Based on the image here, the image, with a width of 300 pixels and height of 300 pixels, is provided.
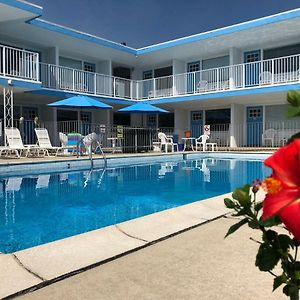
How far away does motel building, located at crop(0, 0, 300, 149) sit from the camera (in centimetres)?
1530

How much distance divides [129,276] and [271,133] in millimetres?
17156

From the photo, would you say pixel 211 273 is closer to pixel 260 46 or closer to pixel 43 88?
pixel 43 88

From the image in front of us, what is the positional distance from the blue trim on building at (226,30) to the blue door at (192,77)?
192cm

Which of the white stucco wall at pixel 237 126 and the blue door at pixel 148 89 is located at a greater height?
the blue door at pixel 148 89

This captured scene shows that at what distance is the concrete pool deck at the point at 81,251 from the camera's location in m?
2.49

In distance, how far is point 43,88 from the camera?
1548 centimetres

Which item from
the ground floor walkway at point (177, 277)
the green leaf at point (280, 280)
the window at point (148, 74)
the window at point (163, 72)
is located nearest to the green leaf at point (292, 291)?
the green leaf at point (280, 280)

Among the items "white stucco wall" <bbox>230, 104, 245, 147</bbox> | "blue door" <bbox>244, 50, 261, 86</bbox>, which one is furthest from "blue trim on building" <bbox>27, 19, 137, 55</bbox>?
"white stucco wall" <bbox>230, 104, 245, 147</bbox>

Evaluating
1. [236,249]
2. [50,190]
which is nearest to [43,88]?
[50,190]

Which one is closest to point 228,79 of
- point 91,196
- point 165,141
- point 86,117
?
point 165,141

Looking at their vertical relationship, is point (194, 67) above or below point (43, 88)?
above

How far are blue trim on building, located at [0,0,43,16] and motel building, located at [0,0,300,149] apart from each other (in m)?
0.05

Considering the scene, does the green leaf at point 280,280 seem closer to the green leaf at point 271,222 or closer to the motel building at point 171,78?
the green leaf at point 271,222

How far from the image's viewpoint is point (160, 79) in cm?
2095
